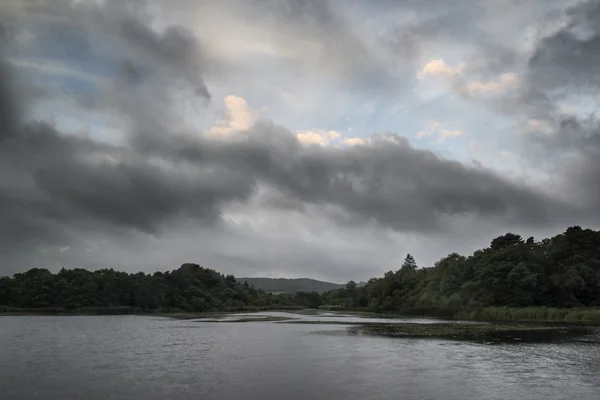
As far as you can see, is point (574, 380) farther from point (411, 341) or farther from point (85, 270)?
point (85, 270)

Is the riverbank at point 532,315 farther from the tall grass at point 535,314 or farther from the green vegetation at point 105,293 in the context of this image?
the green vegetation at point 105,293

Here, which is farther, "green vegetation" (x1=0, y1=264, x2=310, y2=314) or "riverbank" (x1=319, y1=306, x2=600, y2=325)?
"green vegetation" (x1=0, y1=264, x2=310, y2=314)

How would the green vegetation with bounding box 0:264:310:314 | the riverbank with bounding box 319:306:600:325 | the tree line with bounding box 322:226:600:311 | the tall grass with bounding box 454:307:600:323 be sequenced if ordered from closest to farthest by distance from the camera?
1. the riverbank with bounding box 319:306:600:325
2. the tall grass with bounding box 454:307:600:323
3. the tree line with bounding box 322:226:600:311
4. the green vegetation with bounding box 0:264:310:314

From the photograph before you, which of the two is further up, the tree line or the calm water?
the tree line

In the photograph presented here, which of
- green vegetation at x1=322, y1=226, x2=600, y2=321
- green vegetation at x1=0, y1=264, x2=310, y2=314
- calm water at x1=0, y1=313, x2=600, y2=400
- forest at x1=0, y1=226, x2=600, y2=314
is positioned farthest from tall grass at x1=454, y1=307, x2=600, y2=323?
green vegetation at x1=0, y1=264, x2=310, y2=314

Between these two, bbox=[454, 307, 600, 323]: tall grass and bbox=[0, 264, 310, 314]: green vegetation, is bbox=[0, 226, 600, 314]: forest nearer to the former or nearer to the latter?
bbox=[0, 264, 310, 314]: green vegetation

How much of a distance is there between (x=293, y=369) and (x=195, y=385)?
732 cm

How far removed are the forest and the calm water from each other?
2446 inches

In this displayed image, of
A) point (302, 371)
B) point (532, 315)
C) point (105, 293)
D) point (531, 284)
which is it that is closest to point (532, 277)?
point (531, 284)

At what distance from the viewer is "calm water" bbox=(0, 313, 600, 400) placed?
74.8 feet

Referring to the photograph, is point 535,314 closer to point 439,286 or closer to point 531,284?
point 531,284

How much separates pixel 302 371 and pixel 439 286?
4530 inches

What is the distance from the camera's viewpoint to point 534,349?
39438 millimetres

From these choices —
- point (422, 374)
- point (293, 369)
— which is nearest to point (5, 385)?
point (293, 369)
